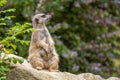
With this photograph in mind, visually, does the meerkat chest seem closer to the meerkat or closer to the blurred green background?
the meerkat

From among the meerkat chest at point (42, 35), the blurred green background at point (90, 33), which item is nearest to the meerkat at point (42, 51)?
the meerkat chest at point (42, 35)

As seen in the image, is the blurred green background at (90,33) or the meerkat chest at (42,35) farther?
the blurred green background at (90,33)

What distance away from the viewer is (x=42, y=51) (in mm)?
9438

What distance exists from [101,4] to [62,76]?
8.72m

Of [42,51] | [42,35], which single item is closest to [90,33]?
[42,35]

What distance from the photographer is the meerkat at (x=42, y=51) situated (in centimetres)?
926

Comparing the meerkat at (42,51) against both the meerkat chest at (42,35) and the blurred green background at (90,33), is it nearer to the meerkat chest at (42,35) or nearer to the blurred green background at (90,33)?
the meerkat chest at (42,35)

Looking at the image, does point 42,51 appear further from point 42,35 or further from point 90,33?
point 90,33

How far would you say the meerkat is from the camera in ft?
30.4

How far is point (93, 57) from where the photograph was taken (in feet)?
54.8

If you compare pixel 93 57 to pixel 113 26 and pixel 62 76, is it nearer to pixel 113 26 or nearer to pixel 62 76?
pixel 113 26

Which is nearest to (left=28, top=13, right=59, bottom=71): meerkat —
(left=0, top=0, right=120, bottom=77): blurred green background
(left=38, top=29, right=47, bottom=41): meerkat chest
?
(left=38, top=29, right=47, bottom=41): meerkat chest

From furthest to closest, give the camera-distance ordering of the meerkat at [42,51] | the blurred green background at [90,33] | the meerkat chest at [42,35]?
the blurred green background at [90,33] → the meerkat chest at [42,35] → the meerkat at [42,51]

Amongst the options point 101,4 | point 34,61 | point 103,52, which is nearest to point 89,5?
point 101,4
